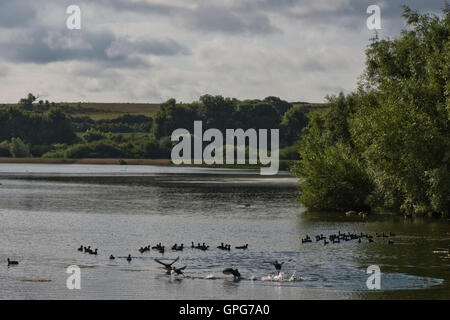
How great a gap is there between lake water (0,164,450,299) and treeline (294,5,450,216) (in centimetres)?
247

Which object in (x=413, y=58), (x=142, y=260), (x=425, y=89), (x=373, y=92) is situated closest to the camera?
(x=142, y=260)

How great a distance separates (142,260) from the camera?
33125mm

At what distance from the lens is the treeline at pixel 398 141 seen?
1925 inches

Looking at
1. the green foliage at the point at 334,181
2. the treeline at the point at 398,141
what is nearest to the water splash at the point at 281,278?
the treeline at the point at 398,141

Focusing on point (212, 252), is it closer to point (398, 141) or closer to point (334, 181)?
point (398, 141)

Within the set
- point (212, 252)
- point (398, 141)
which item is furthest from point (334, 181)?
point (212, 252)

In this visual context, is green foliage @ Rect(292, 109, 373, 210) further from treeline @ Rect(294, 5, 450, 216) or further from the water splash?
the water splash

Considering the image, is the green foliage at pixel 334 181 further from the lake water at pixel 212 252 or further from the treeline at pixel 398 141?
the lake water at pixel 212 252

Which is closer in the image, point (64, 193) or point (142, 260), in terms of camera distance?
point (142, 260)

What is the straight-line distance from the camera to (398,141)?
4972 centimetres

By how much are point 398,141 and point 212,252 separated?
66.1ft
